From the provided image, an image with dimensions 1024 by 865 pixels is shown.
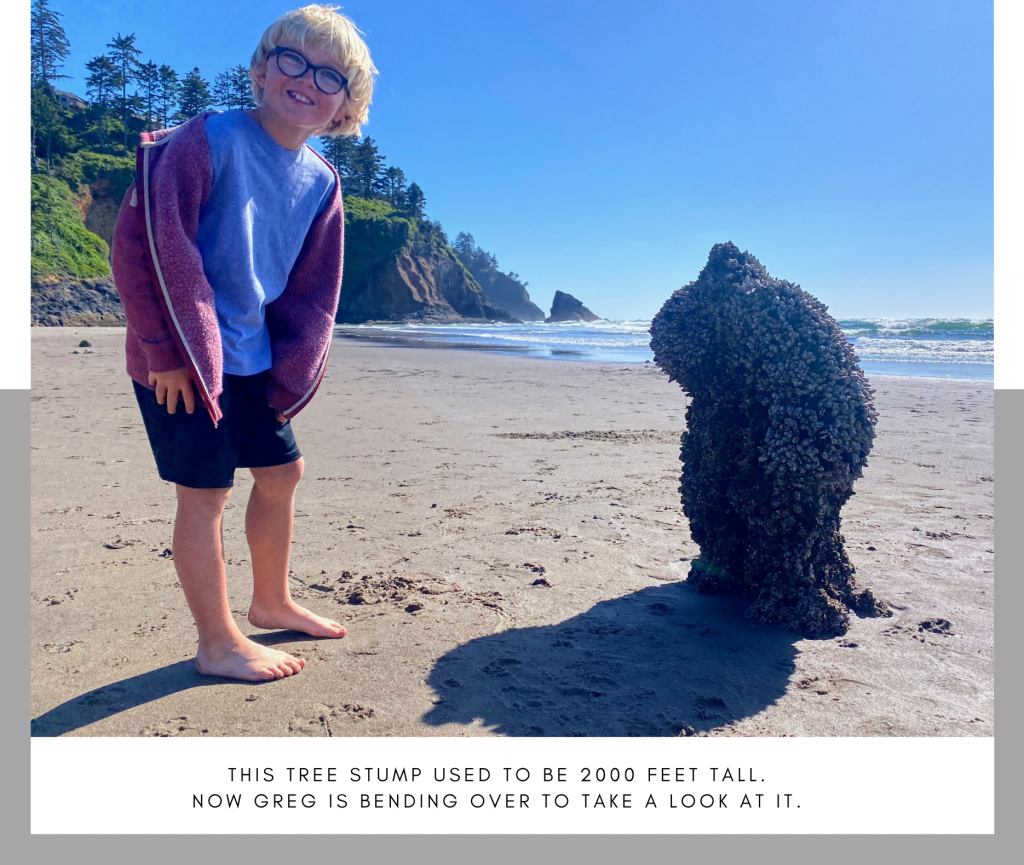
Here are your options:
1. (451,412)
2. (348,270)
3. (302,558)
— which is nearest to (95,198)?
(348,270)

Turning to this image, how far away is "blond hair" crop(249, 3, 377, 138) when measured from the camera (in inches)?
85.3

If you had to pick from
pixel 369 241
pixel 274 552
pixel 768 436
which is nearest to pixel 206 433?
pixel 274 552

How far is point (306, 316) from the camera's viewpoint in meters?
2.48

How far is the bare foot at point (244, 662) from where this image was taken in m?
2.23

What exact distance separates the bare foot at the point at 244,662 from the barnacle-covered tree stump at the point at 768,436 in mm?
1749

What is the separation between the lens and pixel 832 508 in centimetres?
261

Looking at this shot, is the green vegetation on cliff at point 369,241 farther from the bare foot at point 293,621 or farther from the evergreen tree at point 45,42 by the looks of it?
the bare foot at point 293,621

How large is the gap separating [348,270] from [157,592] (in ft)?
212

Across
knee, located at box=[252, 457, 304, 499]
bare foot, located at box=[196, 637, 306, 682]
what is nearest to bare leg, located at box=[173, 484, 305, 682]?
bare foot, located at box=[196, 637, 306, 682]

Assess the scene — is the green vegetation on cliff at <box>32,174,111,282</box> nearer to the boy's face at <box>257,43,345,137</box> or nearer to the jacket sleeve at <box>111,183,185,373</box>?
the boy's face at <box>257,43,345,137</box>

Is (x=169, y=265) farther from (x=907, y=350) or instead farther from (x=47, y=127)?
(x=47, y=127)

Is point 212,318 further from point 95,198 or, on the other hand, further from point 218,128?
point 95,198

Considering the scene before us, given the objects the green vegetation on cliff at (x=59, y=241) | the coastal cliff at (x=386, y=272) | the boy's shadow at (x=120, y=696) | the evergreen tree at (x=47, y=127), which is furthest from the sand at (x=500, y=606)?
the coastal cliff at (x=386, y=272)

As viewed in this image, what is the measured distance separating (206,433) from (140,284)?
0.48m
